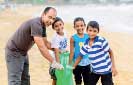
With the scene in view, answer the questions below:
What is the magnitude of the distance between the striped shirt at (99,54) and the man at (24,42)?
0.51m

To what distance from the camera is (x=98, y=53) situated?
541 cm

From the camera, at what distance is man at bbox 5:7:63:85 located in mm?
4977

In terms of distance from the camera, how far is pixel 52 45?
566cm

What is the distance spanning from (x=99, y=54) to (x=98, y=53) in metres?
0.02

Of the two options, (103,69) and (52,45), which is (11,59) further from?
(103,69)

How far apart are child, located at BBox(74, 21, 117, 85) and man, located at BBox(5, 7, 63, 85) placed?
1.70 feet

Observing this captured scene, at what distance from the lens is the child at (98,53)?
5406mm

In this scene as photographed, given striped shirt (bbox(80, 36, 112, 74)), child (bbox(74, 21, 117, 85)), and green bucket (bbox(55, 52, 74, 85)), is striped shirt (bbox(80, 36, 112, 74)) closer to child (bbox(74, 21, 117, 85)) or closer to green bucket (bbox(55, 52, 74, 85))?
child (bbox(74, 21, 117, 85))

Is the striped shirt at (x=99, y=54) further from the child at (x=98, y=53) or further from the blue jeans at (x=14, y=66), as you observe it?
the blue jeans at (x=14, y=66)

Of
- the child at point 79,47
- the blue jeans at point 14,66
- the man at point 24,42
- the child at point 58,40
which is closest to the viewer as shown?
the man at point 24,42

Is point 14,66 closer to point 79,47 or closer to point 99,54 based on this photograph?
point 79,47

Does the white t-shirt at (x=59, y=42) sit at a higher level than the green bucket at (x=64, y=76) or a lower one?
higher

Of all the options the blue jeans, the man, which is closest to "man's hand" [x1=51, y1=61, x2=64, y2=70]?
the man

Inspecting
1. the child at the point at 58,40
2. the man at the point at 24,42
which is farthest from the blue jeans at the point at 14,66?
the child at the point at 58,40
